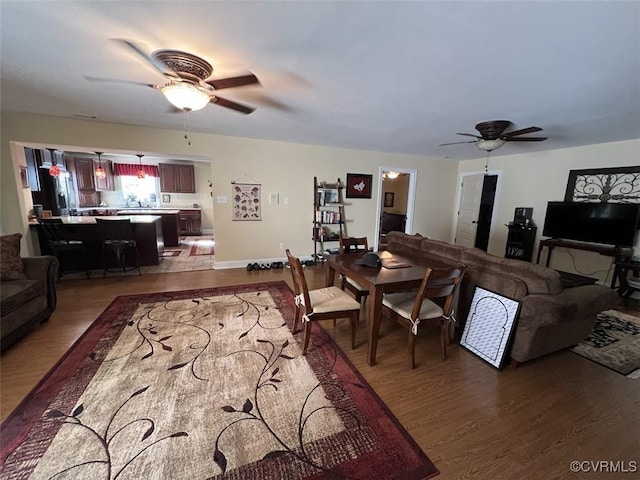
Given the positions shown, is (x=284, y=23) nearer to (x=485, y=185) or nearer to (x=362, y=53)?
(x=362, y=53)

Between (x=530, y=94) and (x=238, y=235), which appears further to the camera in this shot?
(x=238, y=235)

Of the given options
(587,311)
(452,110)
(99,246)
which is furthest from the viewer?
(99,246)

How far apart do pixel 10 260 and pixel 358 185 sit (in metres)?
5.08

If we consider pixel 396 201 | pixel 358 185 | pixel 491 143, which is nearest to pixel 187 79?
pixel 491 143

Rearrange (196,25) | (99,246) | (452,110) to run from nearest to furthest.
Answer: (196,25), (452,110), (99,246)

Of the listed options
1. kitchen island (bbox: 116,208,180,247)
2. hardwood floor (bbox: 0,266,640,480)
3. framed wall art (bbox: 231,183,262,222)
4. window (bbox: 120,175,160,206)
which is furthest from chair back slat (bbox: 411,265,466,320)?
window (bbox: 120,175,160,206)

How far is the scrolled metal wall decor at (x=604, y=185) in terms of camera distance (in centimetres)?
382

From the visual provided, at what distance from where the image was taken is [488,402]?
5.98ft

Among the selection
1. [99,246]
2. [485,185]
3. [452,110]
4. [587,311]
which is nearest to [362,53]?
[452,110]

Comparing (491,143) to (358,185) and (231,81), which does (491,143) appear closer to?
Answer: (358,185)

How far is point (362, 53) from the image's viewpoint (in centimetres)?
172

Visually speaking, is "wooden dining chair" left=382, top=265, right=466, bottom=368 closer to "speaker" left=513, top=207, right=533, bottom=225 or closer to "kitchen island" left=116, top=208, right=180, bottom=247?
"speaker" left=513, top=207, right=533, bottom=225

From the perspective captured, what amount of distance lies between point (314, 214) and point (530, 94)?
3.60m

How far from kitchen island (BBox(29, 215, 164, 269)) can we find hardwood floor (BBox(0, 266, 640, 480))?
1.81 meters
